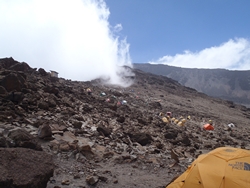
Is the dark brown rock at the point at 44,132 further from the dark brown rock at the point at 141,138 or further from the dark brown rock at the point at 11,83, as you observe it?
the dark brown rock at the point at 11,83

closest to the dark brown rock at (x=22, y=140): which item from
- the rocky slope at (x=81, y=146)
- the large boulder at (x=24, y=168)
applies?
the rocky slope at (x=81, y=146)

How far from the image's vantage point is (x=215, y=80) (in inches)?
4176

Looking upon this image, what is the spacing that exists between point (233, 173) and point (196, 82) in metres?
108

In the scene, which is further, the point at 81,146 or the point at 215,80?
the point at 215,80

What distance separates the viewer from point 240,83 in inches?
3952

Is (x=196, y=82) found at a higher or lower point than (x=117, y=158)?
higher

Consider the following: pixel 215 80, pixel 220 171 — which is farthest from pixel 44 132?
pixel 215 80

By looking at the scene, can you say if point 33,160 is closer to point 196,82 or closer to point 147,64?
point 196,82

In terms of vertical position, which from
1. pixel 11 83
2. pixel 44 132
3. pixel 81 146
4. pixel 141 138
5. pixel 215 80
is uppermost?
pixel 215 80

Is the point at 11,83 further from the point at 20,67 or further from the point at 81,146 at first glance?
the point at 20,67

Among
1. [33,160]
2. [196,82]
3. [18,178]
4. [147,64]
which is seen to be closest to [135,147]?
[33,160]

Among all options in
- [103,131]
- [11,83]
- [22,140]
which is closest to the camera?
[22,140]

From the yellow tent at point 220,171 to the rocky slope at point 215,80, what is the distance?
313 feet

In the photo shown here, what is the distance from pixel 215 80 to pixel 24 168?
113342 millimetres
